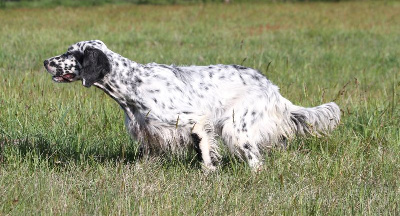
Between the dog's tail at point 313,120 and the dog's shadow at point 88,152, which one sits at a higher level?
the dog's tail at point 313,120

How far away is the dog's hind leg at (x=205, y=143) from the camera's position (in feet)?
17.6

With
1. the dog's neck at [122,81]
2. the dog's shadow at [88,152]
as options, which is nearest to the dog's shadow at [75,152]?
the dog's shadow at [88,152]

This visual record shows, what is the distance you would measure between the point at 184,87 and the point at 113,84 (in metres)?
0.58

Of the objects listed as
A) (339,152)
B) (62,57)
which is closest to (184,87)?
(62,57)

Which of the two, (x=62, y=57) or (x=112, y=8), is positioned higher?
(x=62, y=57)

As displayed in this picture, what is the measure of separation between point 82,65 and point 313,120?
82.9 inches

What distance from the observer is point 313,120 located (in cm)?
583

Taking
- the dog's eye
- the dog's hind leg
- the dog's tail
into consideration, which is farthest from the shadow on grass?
the dog's tail

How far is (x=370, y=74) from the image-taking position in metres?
10.4

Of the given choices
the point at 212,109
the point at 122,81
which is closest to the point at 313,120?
the point at 212,109

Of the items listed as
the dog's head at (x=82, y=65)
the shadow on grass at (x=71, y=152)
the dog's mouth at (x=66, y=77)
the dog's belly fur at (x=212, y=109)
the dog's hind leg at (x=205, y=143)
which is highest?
the dog's head at (x=82, y=65)

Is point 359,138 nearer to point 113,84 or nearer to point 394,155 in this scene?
point 394,155

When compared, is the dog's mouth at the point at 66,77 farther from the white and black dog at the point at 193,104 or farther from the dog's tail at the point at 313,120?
Result: the dog's tail at the point at 313,120

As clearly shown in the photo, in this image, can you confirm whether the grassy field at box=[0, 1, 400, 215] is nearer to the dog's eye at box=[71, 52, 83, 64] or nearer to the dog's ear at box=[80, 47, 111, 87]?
the dog's ear at box=[80, 47, 111, 87]
